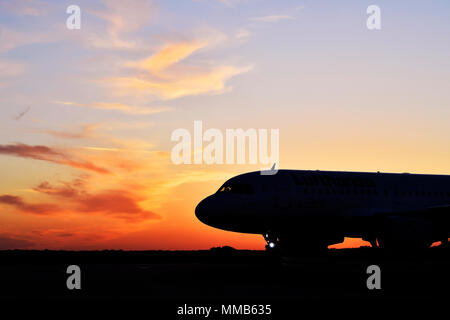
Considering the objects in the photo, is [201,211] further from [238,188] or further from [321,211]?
[321,211]

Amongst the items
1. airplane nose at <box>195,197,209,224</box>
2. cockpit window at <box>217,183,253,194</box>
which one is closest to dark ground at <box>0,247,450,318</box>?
airplane nose at <box>195,197,209,224</box>

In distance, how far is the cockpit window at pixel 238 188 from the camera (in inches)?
1443

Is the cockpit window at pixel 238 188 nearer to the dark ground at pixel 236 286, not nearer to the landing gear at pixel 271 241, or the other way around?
the landing gear at pixel 271 241

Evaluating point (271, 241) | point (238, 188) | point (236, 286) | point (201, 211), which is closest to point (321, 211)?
point (271, 241)

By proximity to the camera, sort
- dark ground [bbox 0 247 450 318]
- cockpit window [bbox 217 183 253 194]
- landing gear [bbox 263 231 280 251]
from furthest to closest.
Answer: cockpit window [bbox 217 183 253 194] → landing gear [bbox 263 231 280 251] → dark ground [bbox 0 247 450 318]

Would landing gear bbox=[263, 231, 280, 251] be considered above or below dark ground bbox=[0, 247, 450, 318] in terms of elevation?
above

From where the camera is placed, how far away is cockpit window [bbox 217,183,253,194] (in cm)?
3664

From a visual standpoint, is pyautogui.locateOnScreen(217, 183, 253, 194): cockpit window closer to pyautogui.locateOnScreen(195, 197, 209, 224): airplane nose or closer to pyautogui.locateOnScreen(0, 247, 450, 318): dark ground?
pyautogui.locateOnScreen(195, 197, 209, 224): airplane nose

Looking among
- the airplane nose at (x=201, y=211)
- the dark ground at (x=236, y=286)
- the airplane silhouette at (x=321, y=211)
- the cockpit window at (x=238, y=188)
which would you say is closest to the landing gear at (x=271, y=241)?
the airplane silhouette at (x=321, y=211)

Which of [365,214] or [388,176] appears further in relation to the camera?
[388,176]
